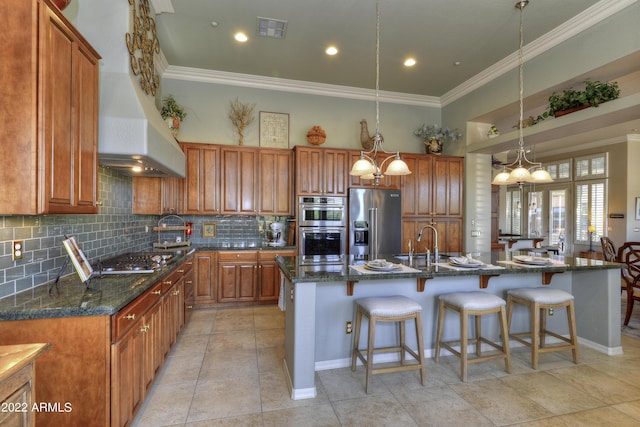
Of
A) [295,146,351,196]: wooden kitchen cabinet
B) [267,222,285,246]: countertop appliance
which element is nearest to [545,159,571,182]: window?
[295,146,351,196]: wooden kitchen cabinet

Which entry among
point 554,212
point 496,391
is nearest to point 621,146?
point 554,212

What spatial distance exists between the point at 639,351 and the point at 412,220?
290 cm

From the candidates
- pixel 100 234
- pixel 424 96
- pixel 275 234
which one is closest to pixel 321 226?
pixel 275 234

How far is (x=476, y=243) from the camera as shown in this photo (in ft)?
17.1

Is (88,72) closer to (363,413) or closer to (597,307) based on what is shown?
(363,413)

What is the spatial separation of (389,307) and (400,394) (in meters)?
0.67

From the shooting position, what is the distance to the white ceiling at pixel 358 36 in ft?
10.3

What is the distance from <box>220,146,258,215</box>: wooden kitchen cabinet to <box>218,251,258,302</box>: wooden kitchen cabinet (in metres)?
0.67

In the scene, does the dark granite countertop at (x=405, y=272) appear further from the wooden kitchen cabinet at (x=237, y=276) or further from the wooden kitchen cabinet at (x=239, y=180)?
the wooden kitchen cabinet at (x=239, y=180)

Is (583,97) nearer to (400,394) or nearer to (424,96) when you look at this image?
(424,96)

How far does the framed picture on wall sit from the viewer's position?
4.92 m

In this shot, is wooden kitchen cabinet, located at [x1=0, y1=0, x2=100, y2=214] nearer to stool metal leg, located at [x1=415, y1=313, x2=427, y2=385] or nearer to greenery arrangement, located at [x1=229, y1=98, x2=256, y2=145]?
stool metal leg, located at [x1=415, y1=313, x2=427, y2=385]

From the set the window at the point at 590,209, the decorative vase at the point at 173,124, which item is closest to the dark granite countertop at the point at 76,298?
the decorative vase at the point at 173,124

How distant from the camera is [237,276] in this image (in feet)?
14.3
